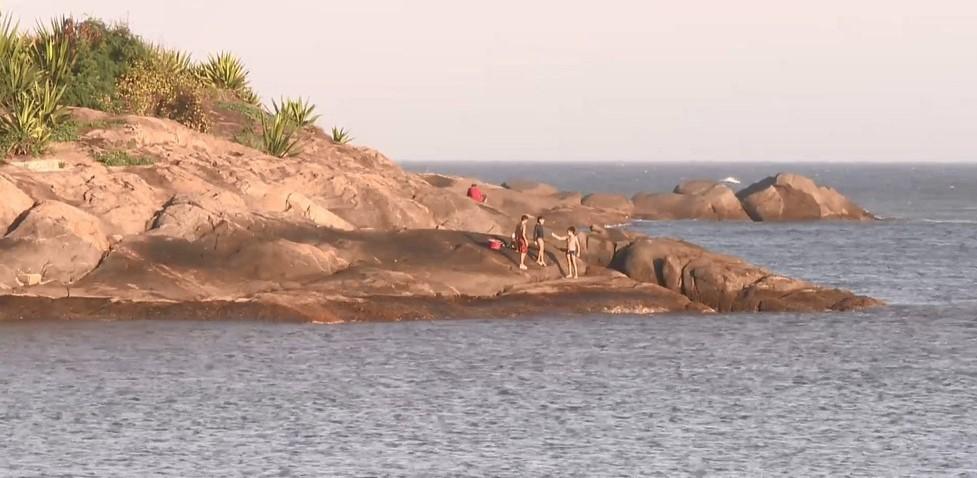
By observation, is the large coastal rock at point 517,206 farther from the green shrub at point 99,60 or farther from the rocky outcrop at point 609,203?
the green shrub at point 99,60

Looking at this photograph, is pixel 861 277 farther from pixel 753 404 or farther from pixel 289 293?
pixel 753 404

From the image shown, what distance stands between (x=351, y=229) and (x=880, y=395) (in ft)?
65.1

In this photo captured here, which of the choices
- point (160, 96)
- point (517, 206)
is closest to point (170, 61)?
point (160, 96)

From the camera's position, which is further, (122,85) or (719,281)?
(122,85)

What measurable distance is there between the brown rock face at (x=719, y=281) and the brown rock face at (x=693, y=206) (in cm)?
5543

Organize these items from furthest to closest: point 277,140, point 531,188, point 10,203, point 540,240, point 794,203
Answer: point 531,188 < point 794,203 < point 277,140 < point 540,240 < point 10,203

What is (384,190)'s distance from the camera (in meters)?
59.0

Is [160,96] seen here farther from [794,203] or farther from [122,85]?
[794,203]

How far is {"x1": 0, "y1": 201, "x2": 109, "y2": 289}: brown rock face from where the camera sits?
45.8 metres

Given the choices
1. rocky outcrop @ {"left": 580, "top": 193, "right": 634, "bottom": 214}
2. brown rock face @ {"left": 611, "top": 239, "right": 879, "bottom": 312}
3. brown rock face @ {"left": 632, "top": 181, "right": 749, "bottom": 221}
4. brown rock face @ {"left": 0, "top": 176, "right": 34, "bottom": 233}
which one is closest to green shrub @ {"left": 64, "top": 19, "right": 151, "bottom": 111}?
brown rock face @ {"left": 0, "top": 176, "right": 34, "bottom": 233}

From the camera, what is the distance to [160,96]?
209 ft

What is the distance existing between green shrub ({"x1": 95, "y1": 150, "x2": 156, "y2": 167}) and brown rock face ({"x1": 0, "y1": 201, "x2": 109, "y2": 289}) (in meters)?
7.18

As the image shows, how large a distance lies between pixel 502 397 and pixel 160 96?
1224 inches

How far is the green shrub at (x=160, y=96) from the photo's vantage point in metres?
63.0
